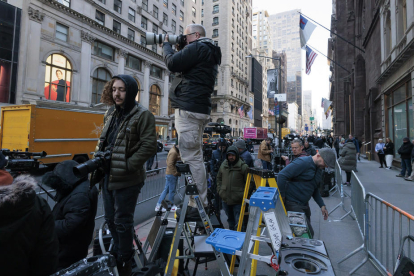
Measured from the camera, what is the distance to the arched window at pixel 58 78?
23.6 meters

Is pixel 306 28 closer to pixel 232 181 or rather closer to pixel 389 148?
pixel 389 148

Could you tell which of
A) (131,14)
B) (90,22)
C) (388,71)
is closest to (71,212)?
(388,71)

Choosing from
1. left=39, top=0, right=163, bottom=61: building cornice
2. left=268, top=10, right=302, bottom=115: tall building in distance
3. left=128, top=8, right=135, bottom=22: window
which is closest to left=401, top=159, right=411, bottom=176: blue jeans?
left=39, top=0, right=163, bottom=61: building cornice

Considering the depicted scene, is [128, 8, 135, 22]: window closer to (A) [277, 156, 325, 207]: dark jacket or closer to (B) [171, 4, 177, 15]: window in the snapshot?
(B) [171, 4, 177, 15]: window

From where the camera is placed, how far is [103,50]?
98.3 ft

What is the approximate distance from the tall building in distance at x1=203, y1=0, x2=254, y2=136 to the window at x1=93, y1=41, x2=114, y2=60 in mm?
32250

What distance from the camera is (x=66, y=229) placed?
2283 millimetres

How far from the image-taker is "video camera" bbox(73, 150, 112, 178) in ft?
5.62

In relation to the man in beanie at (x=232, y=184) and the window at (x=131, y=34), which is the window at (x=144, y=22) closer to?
the window at (x=131, y=34)

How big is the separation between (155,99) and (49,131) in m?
29.1

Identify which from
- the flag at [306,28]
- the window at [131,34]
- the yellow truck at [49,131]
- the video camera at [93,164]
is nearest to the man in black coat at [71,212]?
the video camera at [93,164]

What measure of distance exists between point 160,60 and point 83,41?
46.9 feet

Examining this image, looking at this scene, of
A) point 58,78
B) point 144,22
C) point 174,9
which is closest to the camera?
point 58,78

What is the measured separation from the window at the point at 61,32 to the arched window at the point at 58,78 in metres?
1.97
